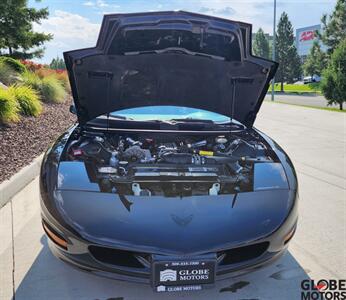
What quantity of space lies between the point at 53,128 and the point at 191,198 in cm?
570

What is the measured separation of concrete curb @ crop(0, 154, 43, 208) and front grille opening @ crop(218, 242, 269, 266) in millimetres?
2706

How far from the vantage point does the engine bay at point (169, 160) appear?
2.53 m

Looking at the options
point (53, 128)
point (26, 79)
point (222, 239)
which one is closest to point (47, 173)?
point (222, 239)

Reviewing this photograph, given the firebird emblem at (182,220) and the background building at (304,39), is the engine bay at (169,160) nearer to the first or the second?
the firebird emblem at (182,220)

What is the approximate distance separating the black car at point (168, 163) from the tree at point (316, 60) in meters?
29.9

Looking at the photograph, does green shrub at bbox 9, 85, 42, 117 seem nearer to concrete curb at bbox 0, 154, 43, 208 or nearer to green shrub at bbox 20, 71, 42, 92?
concrete curb at bbox 0, 154, 43, 208

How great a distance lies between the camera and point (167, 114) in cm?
377

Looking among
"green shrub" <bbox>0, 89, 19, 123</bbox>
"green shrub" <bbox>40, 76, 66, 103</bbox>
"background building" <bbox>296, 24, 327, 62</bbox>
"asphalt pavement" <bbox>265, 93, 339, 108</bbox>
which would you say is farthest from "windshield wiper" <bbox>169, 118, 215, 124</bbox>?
"background building" <bbox>296, 24, 327, 62</bbox>

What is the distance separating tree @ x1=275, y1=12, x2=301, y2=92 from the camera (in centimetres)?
4591

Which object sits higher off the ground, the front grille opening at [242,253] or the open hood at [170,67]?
the open hood at [170,67]

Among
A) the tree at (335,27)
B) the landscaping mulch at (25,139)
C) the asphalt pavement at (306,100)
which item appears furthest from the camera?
the tree at (335,27)

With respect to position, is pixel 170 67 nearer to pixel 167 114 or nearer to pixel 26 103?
pixel 167 114

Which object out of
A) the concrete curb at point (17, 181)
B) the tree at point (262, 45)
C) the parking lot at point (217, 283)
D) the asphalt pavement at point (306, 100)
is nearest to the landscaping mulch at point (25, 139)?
the concrete curb at point (17, 181)

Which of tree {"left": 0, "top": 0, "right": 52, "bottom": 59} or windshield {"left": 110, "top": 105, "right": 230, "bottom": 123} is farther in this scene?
tree {"left": 0, "top": 0, "right": 52, "bottom": 59}
